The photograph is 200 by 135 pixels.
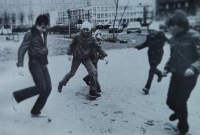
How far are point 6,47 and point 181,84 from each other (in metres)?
2.12

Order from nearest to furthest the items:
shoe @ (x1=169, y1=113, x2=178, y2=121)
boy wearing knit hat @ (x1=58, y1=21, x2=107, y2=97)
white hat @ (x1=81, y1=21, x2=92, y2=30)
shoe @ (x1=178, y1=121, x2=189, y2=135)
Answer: shoe @ (x1=178, y1=121, x2=189, y2=135), shoe @ (x1=169, y1=113, x2=178, y2=121), white hat @ (x1=81, y1=21, x2=92, y2=30), boy wearing knit hat @ (x1=58, y1=21, x2=107, y2=97)

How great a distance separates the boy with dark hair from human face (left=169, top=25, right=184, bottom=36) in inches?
56.3

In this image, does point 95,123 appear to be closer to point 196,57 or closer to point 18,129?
point 18,129

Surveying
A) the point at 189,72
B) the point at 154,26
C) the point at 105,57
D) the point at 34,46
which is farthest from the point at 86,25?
the point at 189,72

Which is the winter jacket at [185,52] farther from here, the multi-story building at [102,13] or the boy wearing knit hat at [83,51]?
the boy wearing knit hat at [83,51]

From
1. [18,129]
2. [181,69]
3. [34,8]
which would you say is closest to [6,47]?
[34,8]

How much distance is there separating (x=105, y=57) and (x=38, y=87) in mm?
1088

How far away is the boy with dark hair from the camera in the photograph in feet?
10.6

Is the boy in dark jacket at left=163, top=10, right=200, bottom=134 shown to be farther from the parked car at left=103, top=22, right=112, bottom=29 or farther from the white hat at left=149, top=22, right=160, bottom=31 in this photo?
the parked car at left=103, top=22, right=112, bottom=29

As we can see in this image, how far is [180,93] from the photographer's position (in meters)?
3.21

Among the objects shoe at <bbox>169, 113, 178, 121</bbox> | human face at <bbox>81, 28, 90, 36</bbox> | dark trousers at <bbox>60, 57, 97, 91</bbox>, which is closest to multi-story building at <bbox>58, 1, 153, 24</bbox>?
human face at <bbox>81, 28, 90, 36</bbox>

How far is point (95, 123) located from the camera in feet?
11.9

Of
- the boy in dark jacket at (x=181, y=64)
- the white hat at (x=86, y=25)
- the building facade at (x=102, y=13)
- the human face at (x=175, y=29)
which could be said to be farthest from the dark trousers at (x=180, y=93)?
the white hat at (x=86, y=25)

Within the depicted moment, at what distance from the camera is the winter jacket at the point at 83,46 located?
393cm
